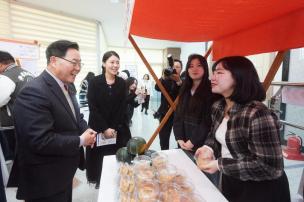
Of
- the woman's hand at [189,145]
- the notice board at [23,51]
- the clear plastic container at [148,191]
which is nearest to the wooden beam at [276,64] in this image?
the woman's hand at [189,145]

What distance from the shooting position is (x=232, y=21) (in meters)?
1.23

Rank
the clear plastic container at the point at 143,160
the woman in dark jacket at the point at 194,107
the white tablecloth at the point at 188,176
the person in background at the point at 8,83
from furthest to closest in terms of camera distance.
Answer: the person in background at the point at 8,83
the woman in dark jacket at the point at 194,107
the clear plastic container at the point at 143,160
the white tablecloth at the point at 188,176

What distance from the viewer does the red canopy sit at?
948 millimetres

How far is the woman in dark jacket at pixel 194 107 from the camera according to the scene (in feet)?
5.11

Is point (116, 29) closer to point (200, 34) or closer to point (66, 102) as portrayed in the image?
point (200, 34)

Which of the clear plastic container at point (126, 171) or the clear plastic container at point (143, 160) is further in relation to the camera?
the clear plastic container at point (143, 160)

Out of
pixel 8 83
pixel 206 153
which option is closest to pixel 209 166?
pixel 206 153

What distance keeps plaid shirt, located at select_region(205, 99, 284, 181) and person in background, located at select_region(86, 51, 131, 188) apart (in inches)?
46.7

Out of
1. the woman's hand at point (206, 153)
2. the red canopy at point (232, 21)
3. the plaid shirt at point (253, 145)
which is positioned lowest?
the woman's hand at point (206, 153)

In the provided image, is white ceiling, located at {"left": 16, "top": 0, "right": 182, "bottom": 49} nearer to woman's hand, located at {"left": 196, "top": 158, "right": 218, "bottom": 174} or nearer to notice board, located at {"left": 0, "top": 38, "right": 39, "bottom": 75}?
notice board, located at {"left": 0, "top": 38, "right": 39, "bottom": 75}

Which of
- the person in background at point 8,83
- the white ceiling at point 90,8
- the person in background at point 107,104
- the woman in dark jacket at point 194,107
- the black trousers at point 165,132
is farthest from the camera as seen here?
the white ceiling at point 90,8

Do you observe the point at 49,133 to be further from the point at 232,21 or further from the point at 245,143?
the point at 232,21

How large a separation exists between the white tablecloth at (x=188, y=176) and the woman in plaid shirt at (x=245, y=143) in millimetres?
92

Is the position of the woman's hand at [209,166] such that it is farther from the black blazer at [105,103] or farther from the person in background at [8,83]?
the person in background at [8,83]
